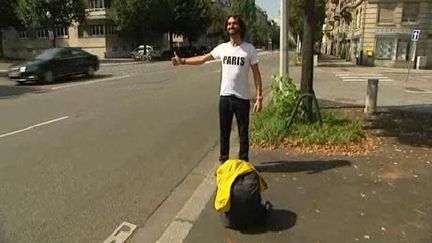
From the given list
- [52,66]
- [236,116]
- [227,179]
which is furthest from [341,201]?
[52,66]

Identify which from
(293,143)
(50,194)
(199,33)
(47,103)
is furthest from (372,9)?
(50,194)

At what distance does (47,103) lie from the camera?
43.1 feet

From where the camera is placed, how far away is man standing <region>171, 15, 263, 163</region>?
5512 mm

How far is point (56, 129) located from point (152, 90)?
24.2 ft

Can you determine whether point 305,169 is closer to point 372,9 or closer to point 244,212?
point 244,212

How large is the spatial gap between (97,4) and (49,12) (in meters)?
19.0

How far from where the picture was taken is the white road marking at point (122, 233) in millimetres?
4152

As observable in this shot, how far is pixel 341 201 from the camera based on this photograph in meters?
4.87

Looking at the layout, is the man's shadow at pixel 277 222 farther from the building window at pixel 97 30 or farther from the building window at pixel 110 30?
the building window at pixel 97 30

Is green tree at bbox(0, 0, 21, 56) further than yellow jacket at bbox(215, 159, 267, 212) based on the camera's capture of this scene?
Yes

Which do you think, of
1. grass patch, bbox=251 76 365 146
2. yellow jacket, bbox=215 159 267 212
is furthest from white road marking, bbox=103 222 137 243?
grass patch, bbox=251 76 365 146

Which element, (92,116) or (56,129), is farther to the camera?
(92,116)

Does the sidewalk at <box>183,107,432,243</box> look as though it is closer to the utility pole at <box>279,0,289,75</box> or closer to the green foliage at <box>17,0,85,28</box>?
the utility pole at <box>279,0,289,75</box>

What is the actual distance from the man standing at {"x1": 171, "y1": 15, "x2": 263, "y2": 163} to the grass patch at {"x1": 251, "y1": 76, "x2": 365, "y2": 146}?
5.43 ft
